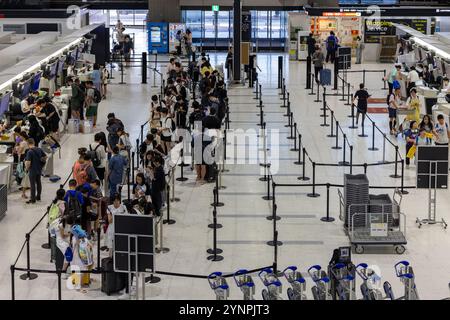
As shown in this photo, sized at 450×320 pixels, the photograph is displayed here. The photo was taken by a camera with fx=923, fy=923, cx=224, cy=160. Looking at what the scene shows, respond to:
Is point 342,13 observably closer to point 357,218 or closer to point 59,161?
point 59,161

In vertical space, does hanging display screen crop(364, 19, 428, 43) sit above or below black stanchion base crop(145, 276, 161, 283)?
above

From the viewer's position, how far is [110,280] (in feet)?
44.5

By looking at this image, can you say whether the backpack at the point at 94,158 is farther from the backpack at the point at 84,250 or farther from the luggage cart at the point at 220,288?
the luggage cart at the point at 220,288

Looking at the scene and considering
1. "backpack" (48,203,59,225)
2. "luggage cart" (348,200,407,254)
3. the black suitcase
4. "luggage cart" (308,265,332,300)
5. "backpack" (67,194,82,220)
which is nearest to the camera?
"luggage cart" (308,265,332,300)

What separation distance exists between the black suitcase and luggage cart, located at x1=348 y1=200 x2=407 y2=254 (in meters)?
3.98

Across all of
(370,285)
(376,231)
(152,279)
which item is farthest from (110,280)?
(376,231)

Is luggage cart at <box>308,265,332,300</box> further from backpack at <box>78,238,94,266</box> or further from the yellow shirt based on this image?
the yellow shirt

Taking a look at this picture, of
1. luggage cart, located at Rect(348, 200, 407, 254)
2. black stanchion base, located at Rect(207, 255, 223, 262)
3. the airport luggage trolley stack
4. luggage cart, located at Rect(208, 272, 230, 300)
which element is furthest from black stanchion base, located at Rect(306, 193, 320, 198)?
luggage cart, located at Rect(208, 272, 230, 300)

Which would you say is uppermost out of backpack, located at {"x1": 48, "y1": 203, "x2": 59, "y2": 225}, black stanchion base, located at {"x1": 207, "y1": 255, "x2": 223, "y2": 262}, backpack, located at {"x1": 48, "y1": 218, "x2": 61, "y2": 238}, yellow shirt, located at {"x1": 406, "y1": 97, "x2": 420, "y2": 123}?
yellow shirt, located at {"x1": 406, "y1": 97, "x2": 420, "y2": 123}

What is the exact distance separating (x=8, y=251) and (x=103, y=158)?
344 centimetres

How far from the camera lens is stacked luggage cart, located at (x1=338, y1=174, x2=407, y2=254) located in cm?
1533

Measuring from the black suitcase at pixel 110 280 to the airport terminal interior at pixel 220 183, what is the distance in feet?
0.07

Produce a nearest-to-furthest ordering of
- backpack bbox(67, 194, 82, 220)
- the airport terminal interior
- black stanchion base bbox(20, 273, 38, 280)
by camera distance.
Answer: the airport terminal interior < black stanchion base bbox(20, 273, 38, 280) < backpack bbox(67, 194, 82, 220)

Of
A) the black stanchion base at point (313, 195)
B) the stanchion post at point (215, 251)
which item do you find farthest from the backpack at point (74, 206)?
the black stanchion base at point (313, 195)
